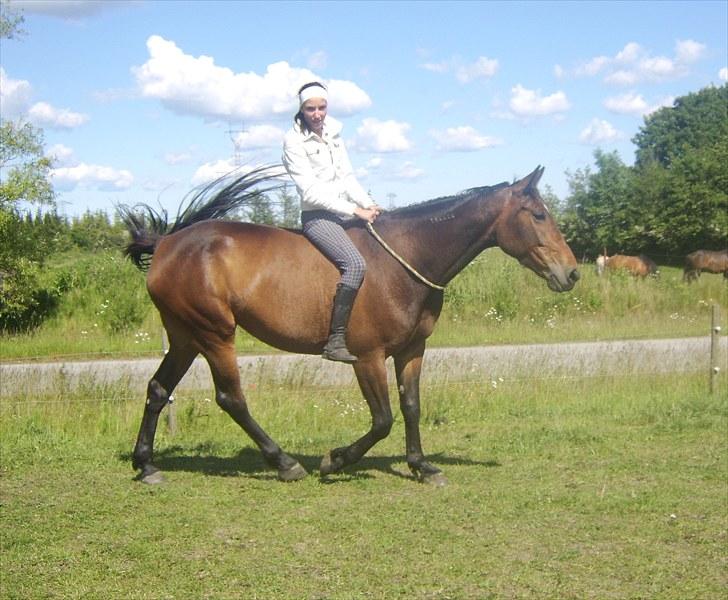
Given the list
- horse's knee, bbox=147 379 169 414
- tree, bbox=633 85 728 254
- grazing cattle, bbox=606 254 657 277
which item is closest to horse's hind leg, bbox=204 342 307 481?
horse's knee, bbox=147 379 169 414

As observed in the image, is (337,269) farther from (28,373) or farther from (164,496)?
(28,373)

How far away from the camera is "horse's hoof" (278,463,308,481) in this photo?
7094 millimetres

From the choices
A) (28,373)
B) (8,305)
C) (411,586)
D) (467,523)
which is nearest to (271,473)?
(467,523)

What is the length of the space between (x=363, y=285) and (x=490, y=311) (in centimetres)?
1249

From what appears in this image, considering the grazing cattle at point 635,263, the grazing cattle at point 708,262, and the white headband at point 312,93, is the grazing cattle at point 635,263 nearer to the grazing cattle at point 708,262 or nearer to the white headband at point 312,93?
the grazing cattle at point 708,262

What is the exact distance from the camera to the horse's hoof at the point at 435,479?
22.5ft

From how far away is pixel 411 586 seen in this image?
15.7 feet

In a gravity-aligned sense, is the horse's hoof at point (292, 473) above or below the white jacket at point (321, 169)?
below

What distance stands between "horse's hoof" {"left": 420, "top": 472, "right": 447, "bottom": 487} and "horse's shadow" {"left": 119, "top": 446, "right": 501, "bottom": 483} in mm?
222

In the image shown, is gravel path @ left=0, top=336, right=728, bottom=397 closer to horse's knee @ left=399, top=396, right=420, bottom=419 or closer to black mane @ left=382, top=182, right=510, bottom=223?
horse's knee @ left=399, top=396, right=420, bottom=419

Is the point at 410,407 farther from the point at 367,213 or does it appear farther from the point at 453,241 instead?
the point at 367,213

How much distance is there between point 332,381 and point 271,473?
4.30 meters

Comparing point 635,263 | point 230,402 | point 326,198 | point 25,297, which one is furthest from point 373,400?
point 635,263

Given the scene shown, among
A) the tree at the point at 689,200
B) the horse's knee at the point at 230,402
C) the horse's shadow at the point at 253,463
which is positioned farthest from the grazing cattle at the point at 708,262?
the horse's knee at the point at 230,402
